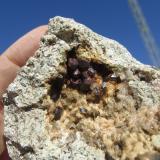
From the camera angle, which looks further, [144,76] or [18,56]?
[18,56]

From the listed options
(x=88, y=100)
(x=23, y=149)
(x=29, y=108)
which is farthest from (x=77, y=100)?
(x=23, y=149)

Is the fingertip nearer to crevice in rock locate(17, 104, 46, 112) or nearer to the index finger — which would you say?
the index finger

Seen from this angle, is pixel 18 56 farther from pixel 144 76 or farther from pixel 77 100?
pixel 144 76

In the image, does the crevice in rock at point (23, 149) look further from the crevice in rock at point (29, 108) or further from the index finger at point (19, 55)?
the index finger at point (19, 55)

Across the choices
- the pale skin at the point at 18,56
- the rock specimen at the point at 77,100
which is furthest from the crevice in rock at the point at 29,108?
the pale skin at the point at 18,56

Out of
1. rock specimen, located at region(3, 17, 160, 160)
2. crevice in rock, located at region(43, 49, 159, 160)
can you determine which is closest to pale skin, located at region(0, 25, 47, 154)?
rock specimen, located at region(3, 17, 160, 160)
